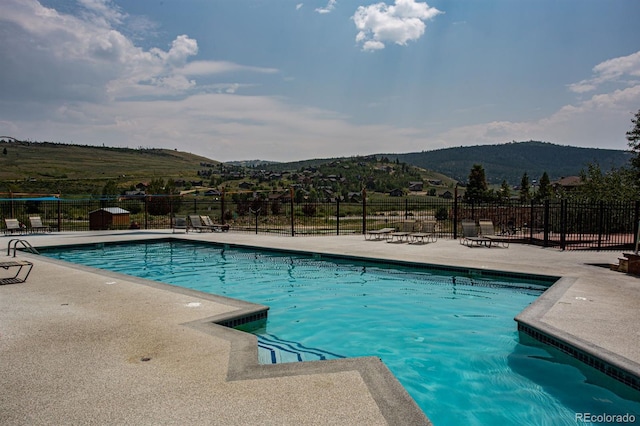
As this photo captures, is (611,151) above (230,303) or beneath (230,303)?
above

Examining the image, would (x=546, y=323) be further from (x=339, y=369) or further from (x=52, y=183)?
(x=52, y=183)

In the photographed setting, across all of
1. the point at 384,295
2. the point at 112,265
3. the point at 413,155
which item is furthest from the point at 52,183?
the point at 413,155

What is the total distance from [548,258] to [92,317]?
31.3ft

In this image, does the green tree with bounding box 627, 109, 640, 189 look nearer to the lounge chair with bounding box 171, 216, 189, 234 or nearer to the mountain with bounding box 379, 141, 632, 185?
the lounge chair with bounding box 171, 216, 189, 234

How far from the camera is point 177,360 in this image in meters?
3.96

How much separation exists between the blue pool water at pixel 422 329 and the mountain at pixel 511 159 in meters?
112

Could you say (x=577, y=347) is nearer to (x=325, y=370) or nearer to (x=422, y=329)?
(x=422, y=329)

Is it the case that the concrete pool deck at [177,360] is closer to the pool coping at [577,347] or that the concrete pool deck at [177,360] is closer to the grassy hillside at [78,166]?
the pool coping at [577,347]

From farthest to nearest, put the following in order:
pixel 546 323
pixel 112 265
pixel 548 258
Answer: pixel 112 265, pixel 548 258, pixel 546 323

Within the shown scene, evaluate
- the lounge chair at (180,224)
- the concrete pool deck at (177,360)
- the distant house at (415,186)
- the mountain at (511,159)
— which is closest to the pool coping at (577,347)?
the concrete pool deck at (177,360)

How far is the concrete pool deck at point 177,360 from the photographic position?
3.02 meters

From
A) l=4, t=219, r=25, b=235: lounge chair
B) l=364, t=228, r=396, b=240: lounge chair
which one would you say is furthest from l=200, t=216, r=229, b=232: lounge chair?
l=4, t=219, r=25, b=235: lounge chair

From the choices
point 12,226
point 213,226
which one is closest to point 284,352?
point 213,226

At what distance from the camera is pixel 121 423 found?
2.87m
